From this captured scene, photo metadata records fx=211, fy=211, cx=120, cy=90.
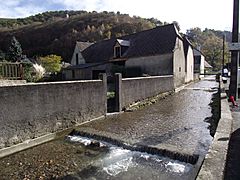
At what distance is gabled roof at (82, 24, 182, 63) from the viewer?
22.8 meters

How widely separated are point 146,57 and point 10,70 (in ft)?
50.4

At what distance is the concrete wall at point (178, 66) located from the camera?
22.0 m

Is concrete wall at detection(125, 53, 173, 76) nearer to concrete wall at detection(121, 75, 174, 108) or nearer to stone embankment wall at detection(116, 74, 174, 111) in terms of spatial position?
concrete wall at detection(121, 75, 174, 108)

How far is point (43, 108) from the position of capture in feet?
24.8

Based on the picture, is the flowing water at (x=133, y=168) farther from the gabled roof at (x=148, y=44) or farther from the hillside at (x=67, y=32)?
the hillside at (x=67, y=32)

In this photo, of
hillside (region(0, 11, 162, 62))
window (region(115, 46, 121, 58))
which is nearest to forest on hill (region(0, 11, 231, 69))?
hillside (region(0, 11, 162, 62))

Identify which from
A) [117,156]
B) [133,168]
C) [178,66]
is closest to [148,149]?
[117,156]

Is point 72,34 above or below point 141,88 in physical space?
above

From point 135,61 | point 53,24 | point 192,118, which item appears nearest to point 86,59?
point 135,61

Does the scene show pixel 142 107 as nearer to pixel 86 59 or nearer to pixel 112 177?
pixel 112 177

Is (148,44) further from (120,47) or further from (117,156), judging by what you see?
(117,156)

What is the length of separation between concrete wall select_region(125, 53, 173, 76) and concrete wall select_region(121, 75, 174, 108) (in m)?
3.66

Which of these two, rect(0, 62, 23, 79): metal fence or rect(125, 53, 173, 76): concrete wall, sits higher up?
rect(125, 53, 173, 76): concrete wall

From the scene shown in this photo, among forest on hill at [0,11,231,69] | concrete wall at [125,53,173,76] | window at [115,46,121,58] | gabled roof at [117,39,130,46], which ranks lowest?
concrete wall at [125,53,173,76]
